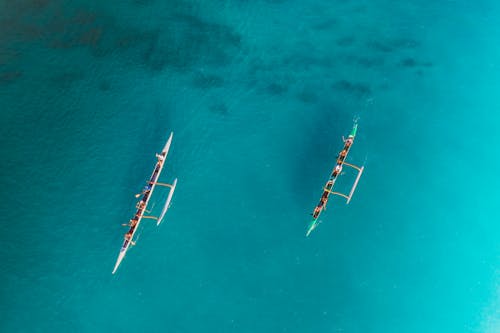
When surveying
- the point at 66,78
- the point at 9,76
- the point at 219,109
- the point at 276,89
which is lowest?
the point at 9,76

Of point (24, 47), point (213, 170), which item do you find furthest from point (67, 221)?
point (24, 47)

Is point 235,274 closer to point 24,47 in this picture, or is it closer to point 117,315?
point 117,315

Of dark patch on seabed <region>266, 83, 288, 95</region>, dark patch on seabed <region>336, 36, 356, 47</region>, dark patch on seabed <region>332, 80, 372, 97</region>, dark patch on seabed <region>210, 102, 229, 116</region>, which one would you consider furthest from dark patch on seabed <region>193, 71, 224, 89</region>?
dark patch on seabed <region>336, 36, 356, 47</region>

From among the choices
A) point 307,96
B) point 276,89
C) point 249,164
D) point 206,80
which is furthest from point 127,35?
point 307,96

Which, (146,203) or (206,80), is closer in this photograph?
(146,203)

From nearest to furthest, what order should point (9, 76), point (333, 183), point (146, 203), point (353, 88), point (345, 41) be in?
1. point (146, 203)
2. point (333, 183)
3. point (9, 76)
4. point (353, 88)
5. point (345, 41)

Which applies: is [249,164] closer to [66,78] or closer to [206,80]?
[206,80]

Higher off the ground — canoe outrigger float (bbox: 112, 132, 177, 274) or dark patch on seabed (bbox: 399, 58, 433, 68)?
dark patch on seabed (bbox: 399, 58, 433, 68)

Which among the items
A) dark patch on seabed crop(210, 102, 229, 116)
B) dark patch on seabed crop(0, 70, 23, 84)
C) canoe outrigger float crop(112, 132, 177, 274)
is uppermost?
dark patch on seabed crop(210, 102, 229, 116)

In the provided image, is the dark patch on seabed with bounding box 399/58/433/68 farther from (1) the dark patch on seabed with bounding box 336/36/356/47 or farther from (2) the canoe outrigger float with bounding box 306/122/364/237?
(2) the canoe outrigger float with bounding box 306/122/364/237

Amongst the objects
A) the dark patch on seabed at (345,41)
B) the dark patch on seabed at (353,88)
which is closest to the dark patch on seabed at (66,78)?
the dark patch on seabed at (353,88)
